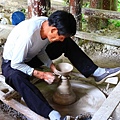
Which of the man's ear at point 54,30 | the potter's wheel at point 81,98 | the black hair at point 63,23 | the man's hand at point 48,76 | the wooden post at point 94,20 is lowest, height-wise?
the potter's wheel at point 81,98

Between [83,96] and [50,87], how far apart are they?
1.10 ft

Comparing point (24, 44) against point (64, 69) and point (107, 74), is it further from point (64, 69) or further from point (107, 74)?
point (107, 74)

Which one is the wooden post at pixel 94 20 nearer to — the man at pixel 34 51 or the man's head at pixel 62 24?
the man at pixel 34 51

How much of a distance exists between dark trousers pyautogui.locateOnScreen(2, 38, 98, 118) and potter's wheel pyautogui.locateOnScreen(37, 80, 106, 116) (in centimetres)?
15

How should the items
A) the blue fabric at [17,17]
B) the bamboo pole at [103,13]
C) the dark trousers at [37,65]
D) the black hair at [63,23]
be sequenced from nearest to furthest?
the black hair at [63,23], the dark trousers at [37,65], the bamboo pole at [103,13], the blue fabric at [17,17]

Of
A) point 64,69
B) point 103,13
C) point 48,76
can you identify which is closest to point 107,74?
point 64,69

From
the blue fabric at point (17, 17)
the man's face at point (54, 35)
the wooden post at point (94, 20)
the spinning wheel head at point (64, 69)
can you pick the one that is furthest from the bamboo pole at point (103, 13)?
the man's face at point (54, 35)

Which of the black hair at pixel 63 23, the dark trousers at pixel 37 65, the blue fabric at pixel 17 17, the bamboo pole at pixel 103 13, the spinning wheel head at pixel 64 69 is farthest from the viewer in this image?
the blue fabric at pixel 17 17

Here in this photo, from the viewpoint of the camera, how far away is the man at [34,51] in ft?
7.19

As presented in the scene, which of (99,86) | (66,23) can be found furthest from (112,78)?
(66,23)

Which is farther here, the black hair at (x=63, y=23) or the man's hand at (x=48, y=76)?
the man's hand at (x=48, y=76)

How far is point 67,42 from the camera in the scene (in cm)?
268

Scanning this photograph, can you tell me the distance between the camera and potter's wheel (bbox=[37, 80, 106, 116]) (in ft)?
8.21

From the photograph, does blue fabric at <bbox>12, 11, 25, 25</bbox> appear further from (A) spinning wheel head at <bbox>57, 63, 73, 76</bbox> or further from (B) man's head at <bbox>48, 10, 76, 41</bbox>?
(B) man's head at <bbox>48, 10, 76, 41</bbox>
